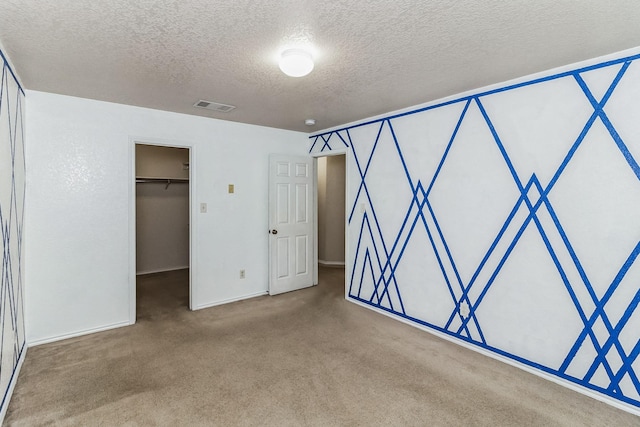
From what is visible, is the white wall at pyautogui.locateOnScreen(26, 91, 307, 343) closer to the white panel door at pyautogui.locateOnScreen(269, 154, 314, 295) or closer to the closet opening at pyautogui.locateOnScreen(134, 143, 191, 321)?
the white panel door at pyautogui.locateOnScreen(269, 154, 314, 295)

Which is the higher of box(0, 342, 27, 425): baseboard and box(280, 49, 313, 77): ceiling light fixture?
box(280, 49, 313, 77): ceiling light fixture

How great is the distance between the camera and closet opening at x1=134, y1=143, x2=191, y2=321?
5.32 m

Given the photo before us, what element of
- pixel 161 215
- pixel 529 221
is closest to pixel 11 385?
pixel 161 215

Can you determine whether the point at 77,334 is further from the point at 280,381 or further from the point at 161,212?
the point at 161,212

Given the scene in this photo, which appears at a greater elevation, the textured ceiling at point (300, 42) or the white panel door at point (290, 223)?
the textured ceiling at point (300, 42)

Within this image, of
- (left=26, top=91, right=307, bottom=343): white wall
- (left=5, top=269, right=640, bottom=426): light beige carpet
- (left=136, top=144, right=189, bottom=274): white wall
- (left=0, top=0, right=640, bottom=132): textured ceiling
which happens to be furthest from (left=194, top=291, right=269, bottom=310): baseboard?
(left=0, top=0, right=640, bottom=132): textured ceiling

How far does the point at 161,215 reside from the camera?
18.6 ft

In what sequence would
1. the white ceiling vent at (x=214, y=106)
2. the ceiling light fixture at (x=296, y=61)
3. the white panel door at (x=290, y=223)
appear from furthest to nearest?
1. the white panel door at (x=290, y=223)
2. the white ceiling vent at (x=214, y=106)
3. the ceiling light fixture at (x=296, y=61)

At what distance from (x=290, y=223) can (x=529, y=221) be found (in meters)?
2.93

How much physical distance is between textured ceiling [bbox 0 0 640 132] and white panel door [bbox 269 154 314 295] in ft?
5.28

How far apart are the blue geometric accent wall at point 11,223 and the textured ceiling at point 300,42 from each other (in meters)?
0.29

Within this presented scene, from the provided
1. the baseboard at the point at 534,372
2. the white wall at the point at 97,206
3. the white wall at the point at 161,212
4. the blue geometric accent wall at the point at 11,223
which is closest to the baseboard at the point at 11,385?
the blue geometric accent wall at the point at 11,223

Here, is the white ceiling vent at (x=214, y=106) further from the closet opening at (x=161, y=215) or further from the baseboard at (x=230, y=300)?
the baseboard at (x=230, y=300)

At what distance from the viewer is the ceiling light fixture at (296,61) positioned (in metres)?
2.04
